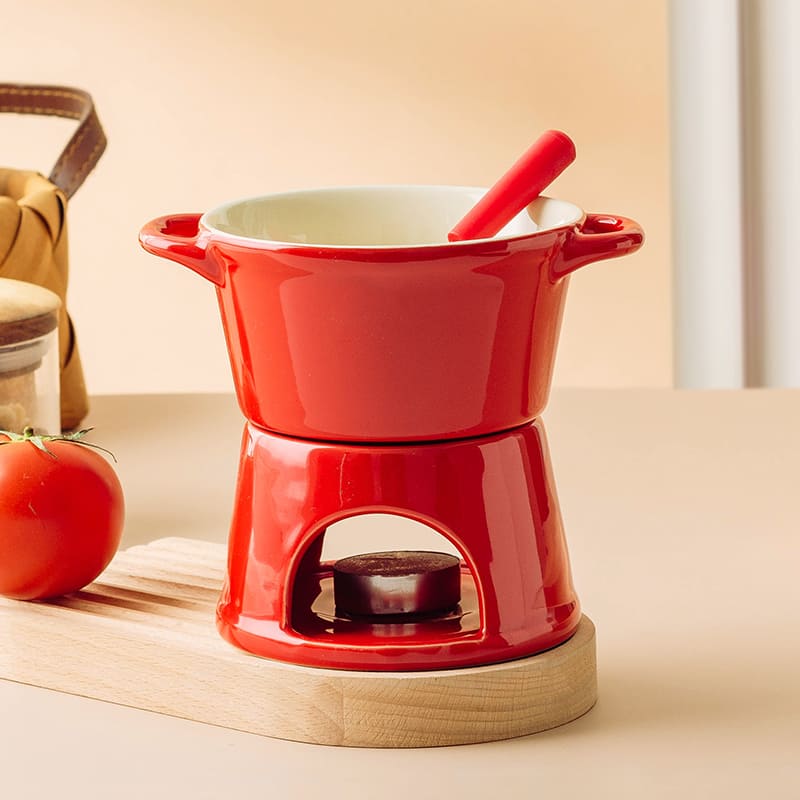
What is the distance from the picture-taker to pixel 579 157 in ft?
9.62

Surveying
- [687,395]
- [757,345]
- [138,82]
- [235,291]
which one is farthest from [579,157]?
[235,291]

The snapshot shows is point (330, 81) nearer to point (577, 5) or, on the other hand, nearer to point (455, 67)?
point (455, 67)

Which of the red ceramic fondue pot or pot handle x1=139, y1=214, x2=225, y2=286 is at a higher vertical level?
pot handle x1=139, y1=214, x2=225, y2=286

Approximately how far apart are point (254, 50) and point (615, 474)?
2.05 metres

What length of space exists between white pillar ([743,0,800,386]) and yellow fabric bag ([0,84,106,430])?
1609 mm

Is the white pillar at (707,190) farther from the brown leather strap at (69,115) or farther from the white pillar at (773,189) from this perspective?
the brown leather strap at (69,115)

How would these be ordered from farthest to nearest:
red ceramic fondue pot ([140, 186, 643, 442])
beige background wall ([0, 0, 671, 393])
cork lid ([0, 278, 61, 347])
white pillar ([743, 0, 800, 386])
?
beige background wall ([0, 0, 671, 393]) < white pillar ([743, 0, 800, 386]) < cork lid ([0, 278, 61, 347]) < red ceramic fondue pot ([140, 186, 643, 442])

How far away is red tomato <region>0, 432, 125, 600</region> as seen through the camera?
2.59ft

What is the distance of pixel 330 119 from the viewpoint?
300 centimetres

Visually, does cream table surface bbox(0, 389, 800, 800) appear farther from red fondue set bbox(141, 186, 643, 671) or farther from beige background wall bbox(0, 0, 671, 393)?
beige background wall bbox(0, 0, 671, 393)

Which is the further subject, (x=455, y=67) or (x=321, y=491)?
(x=455, y=67)

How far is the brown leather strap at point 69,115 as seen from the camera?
1.35 m

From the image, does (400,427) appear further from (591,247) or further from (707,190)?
(707,190)

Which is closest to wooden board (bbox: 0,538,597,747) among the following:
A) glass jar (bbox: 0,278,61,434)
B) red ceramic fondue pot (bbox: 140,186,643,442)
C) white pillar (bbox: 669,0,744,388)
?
red ceramic fondue pot (bbox: 140,186,643,442)
